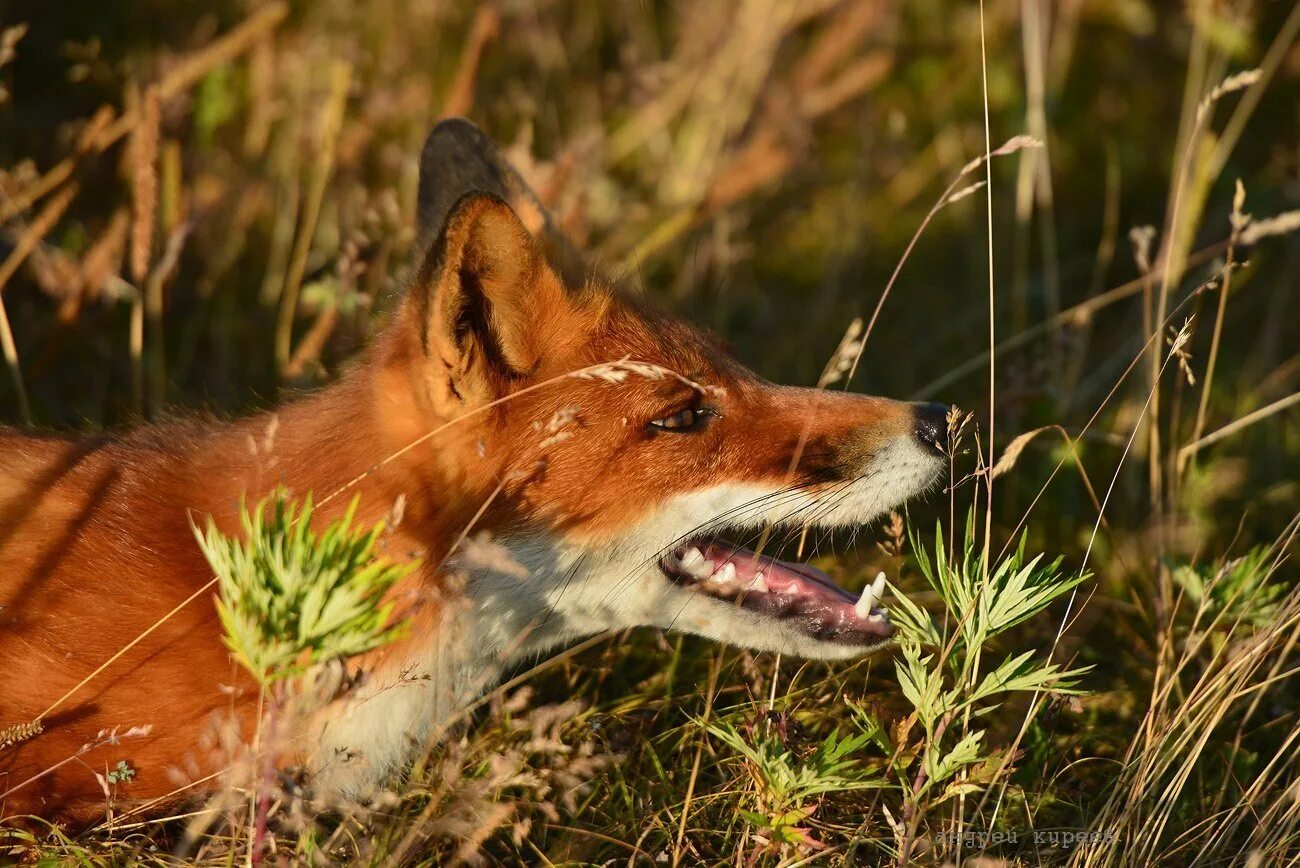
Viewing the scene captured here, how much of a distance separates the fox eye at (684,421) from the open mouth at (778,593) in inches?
12.5

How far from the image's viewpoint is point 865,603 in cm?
323

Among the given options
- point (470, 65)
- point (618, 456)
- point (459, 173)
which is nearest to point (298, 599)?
point (618, 456)

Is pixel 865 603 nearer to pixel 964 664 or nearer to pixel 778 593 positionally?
pixel 778 593

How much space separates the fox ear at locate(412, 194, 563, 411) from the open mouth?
70cm

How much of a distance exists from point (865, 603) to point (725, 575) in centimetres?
38

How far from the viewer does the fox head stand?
2.90 meters

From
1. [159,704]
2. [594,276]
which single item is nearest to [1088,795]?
[594,276]

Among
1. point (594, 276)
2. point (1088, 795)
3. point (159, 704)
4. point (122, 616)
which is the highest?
point (594, 276)

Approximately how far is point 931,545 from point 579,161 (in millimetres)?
2486

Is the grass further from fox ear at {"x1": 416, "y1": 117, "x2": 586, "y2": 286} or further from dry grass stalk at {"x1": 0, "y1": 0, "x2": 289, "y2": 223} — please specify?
fox ear at {"x1": 416, "y1": 117, "x2": 586, "y2": 286}

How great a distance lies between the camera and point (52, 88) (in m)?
6.12

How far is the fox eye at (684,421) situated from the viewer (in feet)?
10.2

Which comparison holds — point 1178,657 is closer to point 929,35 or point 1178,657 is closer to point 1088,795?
point 1088,795

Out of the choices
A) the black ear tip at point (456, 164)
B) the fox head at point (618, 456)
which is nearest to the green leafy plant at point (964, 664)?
the fox head at point (618, 456)
